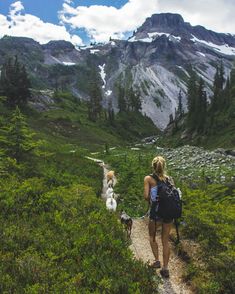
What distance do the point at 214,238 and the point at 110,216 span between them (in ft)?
12.3

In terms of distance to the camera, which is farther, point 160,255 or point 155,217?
point 160,255

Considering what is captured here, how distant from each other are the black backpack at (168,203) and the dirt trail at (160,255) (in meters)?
1.81

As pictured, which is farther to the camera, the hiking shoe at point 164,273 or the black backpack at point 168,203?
the hiking shoe at point 164,273

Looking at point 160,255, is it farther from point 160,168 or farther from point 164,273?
point 160,168

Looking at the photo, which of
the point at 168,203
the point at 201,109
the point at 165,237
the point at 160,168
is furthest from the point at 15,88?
the point at 168,203

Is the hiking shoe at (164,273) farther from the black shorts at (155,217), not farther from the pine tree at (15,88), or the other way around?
the pine tree at (15,88)

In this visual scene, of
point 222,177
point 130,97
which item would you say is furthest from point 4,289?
point 130,97

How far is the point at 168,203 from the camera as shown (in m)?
9.80

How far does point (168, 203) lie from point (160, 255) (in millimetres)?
3723

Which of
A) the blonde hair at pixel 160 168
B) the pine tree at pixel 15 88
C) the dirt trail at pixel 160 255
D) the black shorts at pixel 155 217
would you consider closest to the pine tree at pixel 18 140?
the dirt trail at pixel 160 255

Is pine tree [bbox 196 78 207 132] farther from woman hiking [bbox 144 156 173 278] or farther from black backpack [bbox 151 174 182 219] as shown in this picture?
black backpack [bbox 151 174 182 219]

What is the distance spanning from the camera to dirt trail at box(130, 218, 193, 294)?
9992mm

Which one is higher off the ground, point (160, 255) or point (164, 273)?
point (164, 273)

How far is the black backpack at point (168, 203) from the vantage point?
9.80 m
